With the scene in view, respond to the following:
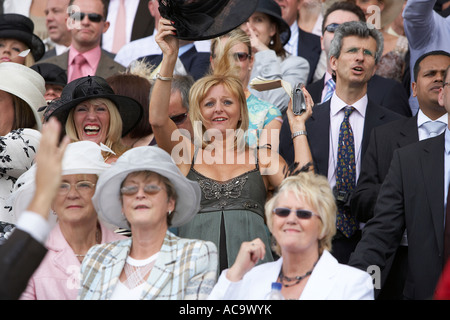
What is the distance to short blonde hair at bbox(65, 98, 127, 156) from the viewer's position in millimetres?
6023

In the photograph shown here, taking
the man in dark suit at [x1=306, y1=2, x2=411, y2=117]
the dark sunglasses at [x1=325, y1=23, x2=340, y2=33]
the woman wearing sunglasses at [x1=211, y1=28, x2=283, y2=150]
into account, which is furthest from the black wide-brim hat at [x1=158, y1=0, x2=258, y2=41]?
the dark sunglasses at [x1=325, y1=23, x2=340, y2=33]

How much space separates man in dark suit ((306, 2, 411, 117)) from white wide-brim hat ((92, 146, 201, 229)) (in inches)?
91.5

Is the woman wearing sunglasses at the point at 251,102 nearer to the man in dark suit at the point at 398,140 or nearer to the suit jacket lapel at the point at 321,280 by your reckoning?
the man in dark suit at the point at 398,140

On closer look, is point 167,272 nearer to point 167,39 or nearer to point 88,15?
point 167,39

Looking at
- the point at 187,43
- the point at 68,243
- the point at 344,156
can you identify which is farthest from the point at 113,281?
the point at 187,43

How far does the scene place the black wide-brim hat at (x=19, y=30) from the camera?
762 centimetres

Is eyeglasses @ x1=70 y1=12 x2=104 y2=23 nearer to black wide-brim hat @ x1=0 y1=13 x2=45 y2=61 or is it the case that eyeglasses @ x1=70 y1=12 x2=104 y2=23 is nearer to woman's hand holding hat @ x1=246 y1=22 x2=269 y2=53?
black wide-brim hat @ x1=0 y1=13 x2=45 y2=61

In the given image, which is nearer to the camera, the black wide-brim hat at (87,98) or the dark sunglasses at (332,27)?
the black wide-brim hat at (87,98)

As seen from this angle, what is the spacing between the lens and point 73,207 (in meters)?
5.09

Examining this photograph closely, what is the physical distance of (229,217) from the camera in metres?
5.37

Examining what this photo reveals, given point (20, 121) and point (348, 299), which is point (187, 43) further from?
point (348, 299)

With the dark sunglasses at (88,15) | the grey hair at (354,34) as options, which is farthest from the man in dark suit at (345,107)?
the dark sunglasses at (88,15)

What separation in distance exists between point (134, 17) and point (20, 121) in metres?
3.22

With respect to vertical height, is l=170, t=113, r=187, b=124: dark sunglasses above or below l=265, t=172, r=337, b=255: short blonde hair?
above
